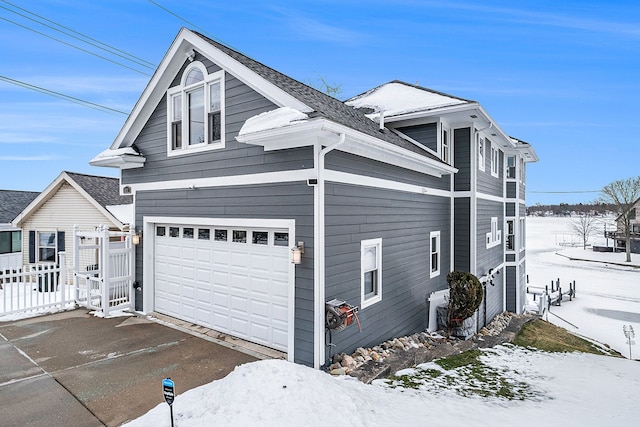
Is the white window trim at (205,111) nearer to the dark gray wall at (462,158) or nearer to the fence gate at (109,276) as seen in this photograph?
the fence gate at (109,276)

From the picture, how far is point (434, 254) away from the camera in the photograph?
33.4 ft

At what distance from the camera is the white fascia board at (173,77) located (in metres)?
6.20

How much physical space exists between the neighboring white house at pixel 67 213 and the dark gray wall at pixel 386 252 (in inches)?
423

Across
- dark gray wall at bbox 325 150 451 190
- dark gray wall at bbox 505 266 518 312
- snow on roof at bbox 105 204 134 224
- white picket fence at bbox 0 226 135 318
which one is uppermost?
dark gray wall at bbox 325 150 451 190

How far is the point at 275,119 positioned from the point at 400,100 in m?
6.85

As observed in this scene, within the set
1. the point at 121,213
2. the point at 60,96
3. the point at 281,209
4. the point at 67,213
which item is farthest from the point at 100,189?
the point at 281,209

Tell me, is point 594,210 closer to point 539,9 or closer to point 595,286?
point 595,286

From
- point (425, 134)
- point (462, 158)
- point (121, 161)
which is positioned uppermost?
point (425, 134)

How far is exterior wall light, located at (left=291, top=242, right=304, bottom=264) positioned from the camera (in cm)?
566

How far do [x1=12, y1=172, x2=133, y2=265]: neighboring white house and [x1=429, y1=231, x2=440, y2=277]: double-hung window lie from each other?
11.1 m

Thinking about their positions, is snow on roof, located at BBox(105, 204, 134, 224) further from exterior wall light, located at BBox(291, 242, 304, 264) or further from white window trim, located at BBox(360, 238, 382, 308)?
white window trim, located at BBox(360, 238, 382, 308)

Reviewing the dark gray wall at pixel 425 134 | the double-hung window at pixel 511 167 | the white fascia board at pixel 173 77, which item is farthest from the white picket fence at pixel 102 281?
the double-hung window at pixel 511 167

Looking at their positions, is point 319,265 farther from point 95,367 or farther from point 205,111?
point 205,111

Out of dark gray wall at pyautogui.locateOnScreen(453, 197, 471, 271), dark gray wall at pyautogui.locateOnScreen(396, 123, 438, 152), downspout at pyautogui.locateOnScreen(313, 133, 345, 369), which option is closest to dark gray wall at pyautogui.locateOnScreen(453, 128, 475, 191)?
dark gray wall at pyautogui.locateOnScreen(453, 197, 471, 271)
